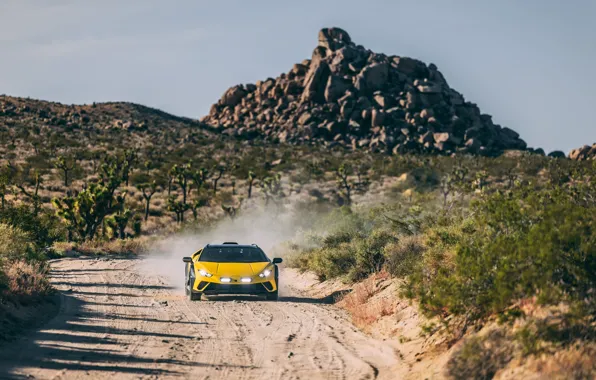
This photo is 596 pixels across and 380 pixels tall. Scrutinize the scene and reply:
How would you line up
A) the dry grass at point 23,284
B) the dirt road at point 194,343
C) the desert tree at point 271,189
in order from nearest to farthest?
1. the dirt road at point 194,343
2. the dry grass at point 23,284
3. the desert tree at point 271,189

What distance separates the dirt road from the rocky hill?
294 feet

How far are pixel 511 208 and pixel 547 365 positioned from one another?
310 centimetres

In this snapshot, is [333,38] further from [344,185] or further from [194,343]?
[194,343]

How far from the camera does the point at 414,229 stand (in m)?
19.1

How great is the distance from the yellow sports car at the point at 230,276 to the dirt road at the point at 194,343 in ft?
1.10

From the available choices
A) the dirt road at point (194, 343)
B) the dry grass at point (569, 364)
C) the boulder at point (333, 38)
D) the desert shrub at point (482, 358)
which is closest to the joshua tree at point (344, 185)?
the dirt road at point (194, 343)

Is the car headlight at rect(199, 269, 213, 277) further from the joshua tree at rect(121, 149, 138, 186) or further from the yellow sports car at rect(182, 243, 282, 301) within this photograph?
the joshua tree at rect(121, 149, 138, 186)

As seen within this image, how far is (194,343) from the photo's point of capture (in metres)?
10.5

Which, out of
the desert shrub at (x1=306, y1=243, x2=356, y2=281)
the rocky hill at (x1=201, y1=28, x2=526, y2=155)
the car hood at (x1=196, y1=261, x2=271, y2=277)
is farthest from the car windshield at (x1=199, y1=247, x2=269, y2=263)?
the rocky hill at (x1=201, y1=28, x2=526, y2=155)

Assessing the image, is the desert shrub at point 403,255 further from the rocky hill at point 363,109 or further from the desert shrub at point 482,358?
the rocky hill at point 363,109

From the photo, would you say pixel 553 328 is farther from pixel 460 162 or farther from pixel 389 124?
pixel 389 124

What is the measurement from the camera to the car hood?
15.5 meters

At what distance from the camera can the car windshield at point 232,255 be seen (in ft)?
53.6

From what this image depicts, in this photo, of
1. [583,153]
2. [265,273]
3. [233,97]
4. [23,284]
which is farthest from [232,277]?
[233,97]
